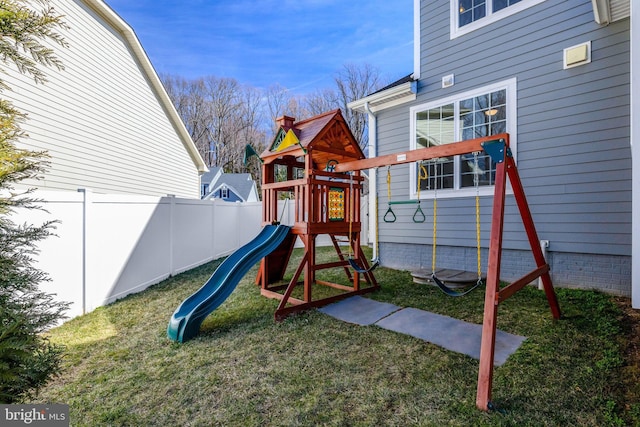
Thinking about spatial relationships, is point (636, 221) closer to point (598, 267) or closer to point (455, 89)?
point (598, 267)

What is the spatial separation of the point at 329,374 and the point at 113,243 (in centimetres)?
377

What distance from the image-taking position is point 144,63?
31.0 ft

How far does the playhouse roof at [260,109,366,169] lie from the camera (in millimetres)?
4402

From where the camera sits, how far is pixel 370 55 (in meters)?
Answer: 23.6

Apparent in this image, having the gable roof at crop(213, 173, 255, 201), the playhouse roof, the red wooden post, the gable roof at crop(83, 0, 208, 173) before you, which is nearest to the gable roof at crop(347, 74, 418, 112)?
the playhouse roof

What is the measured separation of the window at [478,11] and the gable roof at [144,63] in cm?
789

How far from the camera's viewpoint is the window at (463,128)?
5.05 m

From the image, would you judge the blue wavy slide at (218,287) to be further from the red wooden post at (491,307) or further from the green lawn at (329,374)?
the red wooden post at (491,307)

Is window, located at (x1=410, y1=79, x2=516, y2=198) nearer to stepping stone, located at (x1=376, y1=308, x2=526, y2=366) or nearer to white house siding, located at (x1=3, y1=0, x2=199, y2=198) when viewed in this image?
stepping stone, located at (x1=376, y1=308, x2=526, y2=366)

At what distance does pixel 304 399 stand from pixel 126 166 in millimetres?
8626

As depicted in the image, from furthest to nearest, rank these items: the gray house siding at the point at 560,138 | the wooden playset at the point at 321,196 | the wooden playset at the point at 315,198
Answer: the wooden playset at the point at 315,198 < the gray house siding at the point at 560,138 < the wooden playset at the point at 321,196

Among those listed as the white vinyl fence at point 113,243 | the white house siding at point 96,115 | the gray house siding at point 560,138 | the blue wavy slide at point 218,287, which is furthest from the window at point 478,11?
the white house siding at point 96,115

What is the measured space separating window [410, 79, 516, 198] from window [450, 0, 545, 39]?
3.64ft

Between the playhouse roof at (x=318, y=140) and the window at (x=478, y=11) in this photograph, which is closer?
the playhouse roof at (x=318, y=140)
